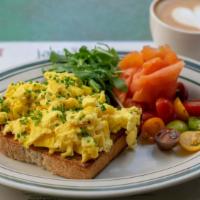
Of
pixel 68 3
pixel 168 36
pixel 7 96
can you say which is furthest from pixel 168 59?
pixel 68 3

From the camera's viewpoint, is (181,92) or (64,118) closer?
(64,118)

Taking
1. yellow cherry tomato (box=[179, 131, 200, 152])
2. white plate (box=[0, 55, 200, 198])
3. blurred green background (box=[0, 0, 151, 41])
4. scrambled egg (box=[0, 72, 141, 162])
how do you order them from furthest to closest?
blurred green background (box=[0, 0, 151, 41]) → yellow cherry tomato (box=[179, 131, 200, 152]) → scrambled egg (box=[0, 72, 141, 162]) → white plate (box=[0, 55, 200, 198])

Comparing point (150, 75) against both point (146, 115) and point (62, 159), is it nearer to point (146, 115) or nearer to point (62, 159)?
point (146, 115)

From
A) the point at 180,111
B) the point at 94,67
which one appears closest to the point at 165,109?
the point at 180,111

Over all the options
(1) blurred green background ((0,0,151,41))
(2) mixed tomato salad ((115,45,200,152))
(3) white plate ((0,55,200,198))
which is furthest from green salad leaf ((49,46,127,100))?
(1) blurred green background ((0,0,151,41))

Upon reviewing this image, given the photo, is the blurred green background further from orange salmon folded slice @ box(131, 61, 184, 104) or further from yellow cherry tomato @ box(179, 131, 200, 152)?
yellow cherry tomato @ box(179, 131, 200, 152)

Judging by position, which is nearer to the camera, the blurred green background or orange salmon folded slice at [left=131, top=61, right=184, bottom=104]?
orange salmon folded slice at [left=131, top=61, right=184, bottom=104]
